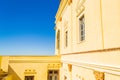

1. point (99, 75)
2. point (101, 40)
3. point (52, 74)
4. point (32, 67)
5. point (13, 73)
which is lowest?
point (52, 74)

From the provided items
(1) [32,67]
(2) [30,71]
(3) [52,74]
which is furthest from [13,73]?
(3) [52,74]

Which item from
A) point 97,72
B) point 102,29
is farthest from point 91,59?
point 102,29

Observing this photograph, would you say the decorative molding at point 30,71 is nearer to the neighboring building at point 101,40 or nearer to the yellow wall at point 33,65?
the yellow wall at point 33,65

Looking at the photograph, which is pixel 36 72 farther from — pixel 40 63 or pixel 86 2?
pixel 86 2

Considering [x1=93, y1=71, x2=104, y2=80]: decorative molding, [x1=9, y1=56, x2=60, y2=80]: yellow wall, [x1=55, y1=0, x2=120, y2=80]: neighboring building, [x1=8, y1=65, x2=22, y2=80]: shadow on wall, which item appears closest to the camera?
[x1=55, y1=0, x2=120, y2=80]: neighboring building

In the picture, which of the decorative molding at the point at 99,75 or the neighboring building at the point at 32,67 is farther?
the neighboring building at the point at 32,67

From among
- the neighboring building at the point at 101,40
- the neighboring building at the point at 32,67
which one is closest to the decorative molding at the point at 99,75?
the neighboring building at the point at 101,40

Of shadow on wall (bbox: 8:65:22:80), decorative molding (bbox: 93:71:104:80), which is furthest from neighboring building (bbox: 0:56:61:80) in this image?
decorative molding (bbox: 93:71:104:80)

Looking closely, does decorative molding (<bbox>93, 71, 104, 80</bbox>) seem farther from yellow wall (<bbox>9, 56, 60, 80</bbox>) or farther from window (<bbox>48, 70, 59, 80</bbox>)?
window (<bbox>48, 70, 59, 80</bbox>)

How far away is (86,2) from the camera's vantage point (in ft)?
21.4

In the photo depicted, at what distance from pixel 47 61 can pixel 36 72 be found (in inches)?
50.4

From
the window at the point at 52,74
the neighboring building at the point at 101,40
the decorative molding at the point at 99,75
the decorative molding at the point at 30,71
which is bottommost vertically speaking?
the window at the point at 52,74

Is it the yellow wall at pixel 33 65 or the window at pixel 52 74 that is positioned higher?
the yellow wall at pixel 33 65

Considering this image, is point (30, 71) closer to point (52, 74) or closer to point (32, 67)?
point (32, 67)
